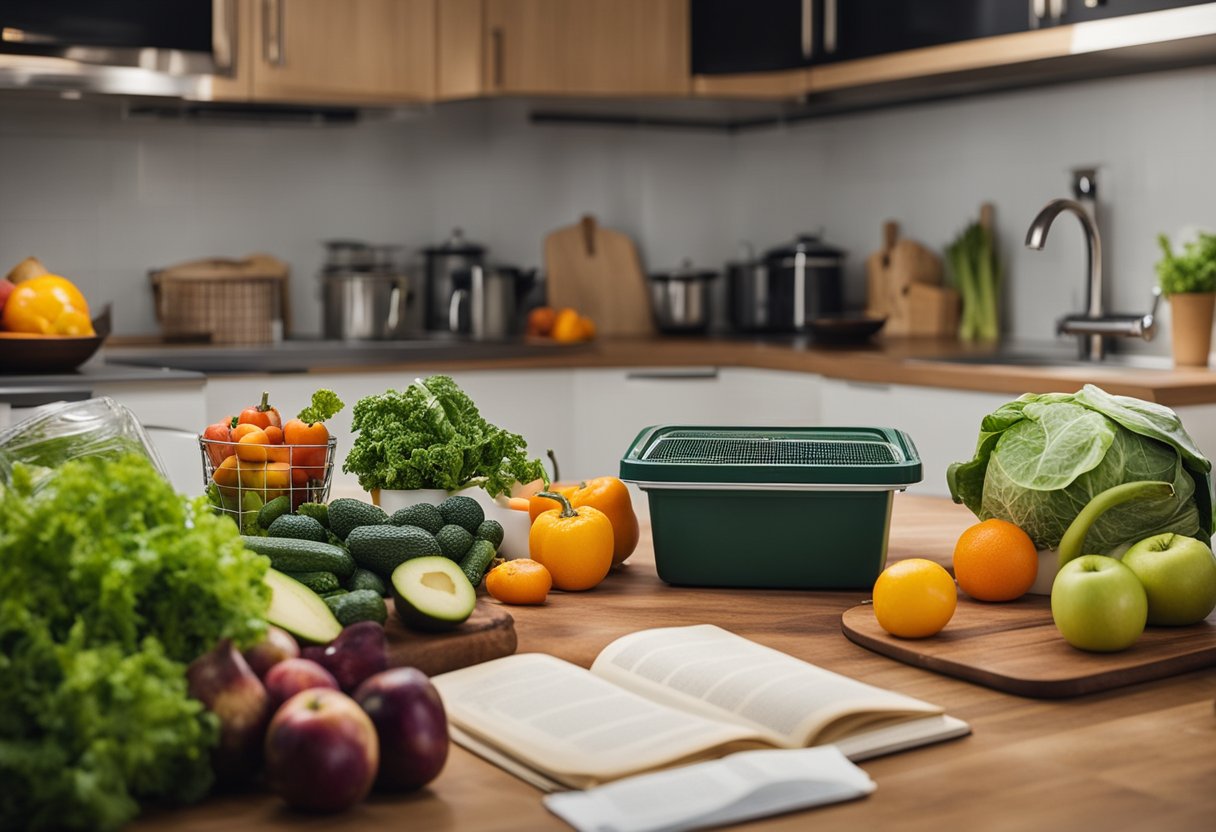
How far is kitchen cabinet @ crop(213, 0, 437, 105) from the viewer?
3941 mm

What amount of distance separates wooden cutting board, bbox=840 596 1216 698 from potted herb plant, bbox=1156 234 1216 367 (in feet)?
6.78

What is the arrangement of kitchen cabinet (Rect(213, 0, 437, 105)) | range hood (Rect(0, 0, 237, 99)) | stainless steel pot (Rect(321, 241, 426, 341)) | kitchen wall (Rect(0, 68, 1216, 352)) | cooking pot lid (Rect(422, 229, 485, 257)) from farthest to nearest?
cooking pot lid (Rect(422, 229, 485, 257)), stainless steel pot (Rect(321, 241, 426, 341)), kitchen cabinet (Rect(213, 0, 437, 105)), kitchen wall (Rect(0, 68, 1216, 352)), range hood (Rect(0, 0, 237, 99))

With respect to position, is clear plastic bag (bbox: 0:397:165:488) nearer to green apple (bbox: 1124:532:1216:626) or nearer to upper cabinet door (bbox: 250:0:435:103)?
green apple (bbox: 1124:532:1216:626)

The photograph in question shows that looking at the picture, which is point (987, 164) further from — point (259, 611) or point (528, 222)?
point (259, 611)

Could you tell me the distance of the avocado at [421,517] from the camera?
1.46 meters

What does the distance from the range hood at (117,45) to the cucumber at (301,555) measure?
277 cm

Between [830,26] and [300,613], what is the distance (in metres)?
3.38

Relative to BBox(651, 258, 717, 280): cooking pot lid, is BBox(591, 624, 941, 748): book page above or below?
below

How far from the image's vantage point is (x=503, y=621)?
1.27 m

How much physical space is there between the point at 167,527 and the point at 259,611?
9 centimetres

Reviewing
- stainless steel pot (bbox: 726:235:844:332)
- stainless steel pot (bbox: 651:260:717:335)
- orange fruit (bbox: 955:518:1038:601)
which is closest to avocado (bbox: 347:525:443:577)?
orange fruit (bbox: 955:518:1038:601)

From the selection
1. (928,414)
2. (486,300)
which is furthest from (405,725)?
(486,300)

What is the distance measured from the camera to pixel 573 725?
1.06 m

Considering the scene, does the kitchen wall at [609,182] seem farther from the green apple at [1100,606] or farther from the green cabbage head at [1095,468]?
the green apple at [1100,606]
